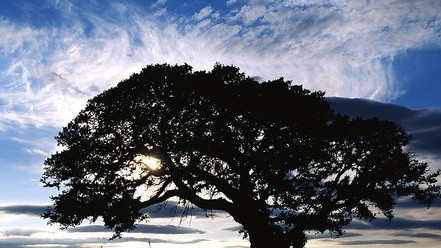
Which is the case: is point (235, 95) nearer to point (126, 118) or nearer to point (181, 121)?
point (181, 121)

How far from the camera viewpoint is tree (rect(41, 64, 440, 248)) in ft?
77.2

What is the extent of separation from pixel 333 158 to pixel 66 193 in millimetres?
15714

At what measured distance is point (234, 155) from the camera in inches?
931

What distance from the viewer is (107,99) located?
2517cm

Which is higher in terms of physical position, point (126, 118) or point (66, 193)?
point (126, 118)

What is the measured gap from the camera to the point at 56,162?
24.9 m

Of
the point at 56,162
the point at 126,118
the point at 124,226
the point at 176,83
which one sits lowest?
the point at 124,226

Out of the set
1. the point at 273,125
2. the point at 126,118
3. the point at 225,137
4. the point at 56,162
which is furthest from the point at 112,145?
the point at 273,125

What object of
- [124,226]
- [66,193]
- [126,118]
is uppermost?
[126,118]

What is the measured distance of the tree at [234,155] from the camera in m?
23.5

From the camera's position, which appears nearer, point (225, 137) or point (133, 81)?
point (225, 137)

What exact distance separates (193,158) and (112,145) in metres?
4.78

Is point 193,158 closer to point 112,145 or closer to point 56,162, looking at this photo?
point 112,145

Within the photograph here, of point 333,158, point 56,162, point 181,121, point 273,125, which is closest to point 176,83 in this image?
point 181,121
